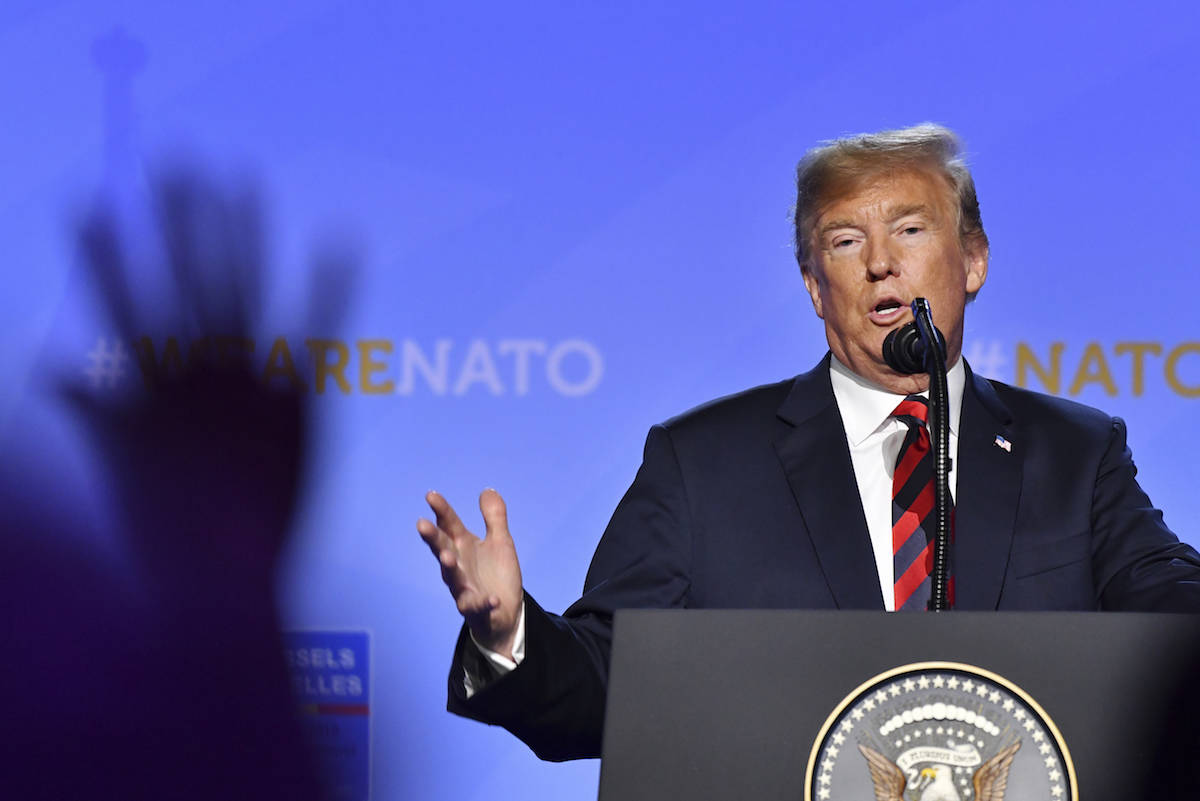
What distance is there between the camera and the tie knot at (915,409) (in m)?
1.60

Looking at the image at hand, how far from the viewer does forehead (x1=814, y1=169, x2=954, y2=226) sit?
5.62 feet

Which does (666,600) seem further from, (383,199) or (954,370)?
(383,199)

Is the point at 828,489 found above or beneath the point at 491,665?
above

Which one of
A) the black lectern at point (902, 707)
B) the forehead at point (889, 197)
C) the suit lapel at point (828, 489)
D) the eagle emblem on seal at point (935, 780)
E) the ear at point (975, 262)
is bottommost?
the eagle emblem on seal at point (935, 780)

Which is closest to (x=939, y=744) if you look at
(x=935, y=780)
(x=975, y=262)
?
(x=935, y=780)

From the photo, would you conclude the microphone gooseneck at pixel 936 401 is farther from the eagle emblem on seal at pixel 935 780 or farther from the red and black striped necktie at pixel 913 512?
the red and black striped necktie at pixel 913 512

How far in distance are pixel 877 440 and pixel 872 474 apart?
0.05 metres

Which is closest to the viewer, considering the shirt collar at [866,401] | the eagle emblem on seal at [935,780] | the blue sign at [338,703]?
the eagle emblem on seal at [935,780]

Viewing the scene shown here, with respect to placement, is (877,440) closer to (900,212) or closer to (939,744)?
(900,212)

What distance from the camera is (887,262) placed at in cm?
170

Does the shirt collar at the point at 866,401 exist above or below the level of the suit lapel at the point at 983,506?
above

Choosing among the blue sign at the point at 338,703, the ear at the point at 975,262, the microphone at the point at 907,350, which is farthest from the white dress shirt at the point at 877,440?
the blue sign at the point at 338,703

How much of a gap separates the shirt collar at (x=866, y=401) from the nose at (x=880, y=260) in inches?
5.8

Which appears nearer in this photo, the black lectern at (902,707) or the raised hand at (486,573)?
the black lectern at (902,707)
